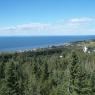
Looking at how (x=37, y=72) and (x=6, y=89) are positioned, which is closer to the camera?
(x=6, y=89)

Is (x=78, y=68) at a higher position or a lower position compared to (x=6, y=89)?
higher

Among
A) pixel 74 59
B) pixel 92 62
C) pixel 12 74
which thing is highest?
pixel 74 59

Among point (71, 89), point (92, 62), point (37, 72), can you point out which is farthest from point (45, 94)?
point (92, 62)

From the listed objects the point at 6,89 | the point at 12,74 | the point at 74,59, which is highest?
the point at 74,59

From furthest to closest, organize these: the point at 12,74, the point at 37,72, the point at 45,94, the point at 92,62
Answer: the point at 92,62 < the point at 37,72 < the point at 45,94 < the point at 12,74

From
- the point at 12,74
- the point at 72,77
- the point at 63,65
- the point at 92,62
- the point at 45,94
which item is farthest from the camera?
the point at 92,62

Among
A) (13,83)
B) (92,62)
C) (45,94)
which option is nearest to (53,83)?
(45,94)

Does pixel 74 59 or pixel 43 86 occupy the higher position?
pixel 74 59

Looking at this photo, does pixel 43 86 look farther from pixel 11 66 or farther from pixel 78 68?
pixel 78 68

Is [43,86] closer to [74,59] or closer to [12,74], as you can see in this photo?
[12,74]
